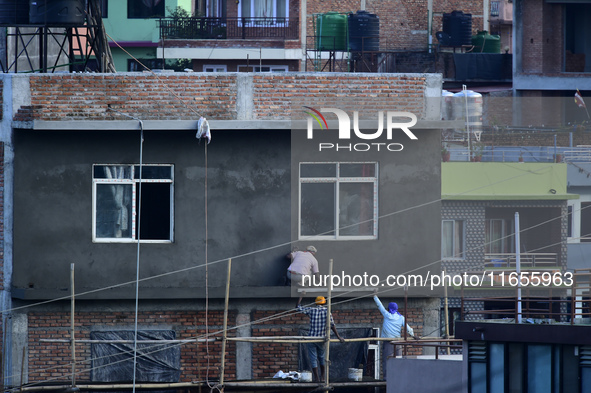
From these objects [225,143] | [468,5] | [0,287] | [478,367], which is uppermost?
[468,5]

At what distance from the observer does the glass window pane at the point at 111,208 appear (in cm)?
1959

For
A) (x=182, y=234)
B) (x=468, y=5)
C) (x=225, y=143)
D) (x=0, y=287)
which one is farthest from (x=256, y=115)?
(x=468, y=5)

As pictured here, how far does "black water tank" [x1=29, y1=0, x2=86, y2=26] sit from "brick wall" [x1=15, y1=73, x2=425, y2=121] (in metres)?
2.60

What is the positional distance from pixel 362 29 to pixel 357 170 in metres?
20.1

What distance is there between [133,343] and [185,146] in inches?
150

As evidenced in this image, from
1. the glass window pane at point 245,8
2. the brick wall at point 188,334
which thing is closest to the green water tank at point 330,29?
the glass window pane at point 245,8

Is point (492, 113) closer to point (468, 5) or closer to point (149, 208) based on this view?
point (468, 5)

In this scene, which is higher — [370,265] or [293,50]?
[293,50]

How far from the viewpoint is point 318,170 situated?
783 inches

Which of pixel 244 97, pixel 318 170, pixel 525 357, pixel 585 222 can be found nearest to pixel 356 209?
pixel 318 170

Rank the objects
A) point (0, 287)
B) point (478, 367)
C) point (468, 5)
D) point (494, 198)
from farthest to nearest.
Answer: point (468, 5), point (494, 198), point (0, 287), point (478, 367)

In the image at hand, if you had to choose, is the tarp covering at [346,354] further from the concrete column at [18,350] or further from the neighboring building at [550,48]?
the neighboring building at [550,48]

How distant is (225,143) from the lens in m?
19.6

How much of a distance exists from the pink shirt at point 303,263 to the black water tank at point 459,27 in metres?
23.6
